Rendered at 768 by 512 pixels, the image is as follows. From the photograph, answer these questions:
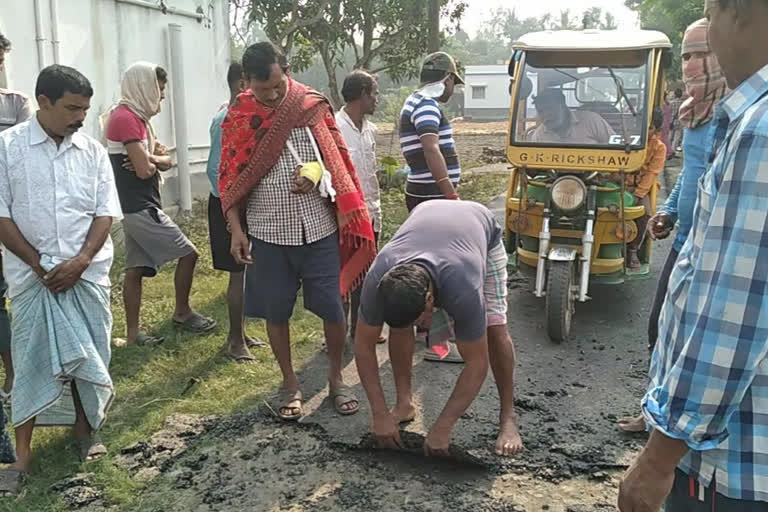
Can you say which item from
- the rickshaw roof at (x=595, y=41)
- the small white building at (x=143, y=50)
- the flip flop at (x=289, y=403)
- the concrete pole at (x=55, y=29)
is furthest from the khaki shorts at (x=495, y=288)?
the concrete pole at (x=55, y=29)

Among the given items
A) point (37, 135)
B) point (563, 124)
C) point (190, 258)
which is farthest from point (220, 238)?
point (563, 124)

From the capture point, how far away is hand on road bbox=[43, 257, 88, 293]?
10.8 feet

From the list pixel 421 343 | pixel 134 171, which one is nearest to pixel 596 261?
pixel 421 343

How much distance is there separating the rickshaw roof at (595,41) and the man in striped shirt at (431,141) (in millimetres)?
958

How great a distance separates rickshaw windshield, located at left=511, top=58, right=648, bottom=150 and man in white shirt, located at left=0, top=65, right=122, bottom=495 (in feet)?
11.0

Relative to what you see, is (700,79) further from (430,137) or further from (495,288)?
(430,137)

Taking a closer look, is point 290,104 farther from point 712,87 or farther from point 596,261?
point 596,261

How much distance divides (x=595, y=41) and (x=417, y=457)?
12.1 ft

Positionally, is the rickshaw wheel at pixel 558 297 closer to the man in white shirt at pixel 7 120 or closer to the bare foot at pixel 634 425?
the bare foot at pixel 634 425

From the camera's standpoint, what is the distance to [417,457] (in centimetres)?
343

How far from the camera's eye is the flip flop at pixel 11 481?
3.20 m

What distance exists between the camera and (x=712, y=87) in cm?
316

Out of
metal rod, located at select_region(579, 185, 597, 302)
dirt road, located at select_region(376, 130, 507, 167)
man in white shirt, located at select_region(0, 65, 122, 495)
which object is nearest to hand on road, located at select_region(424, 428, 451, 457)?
man in white shirt, located at select_region(0, 65, 122, 495)

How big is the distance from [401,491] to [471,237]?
1.17m
